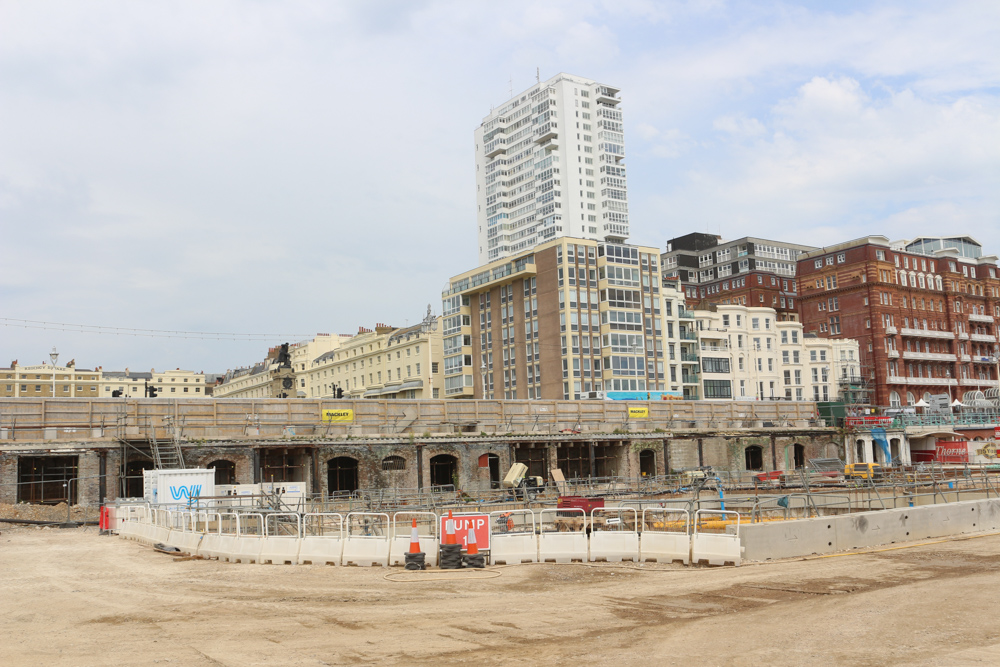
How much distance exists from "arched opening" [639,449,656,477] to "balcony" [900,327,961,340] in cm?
4812

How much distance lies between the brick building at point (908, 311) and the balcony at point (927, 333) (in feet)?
0.22

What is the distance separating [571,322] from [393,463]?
3390 centimetres

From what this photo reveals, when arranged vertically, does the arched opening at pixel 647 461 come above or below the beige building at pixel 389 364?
below

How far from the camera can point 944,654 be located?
9867mm

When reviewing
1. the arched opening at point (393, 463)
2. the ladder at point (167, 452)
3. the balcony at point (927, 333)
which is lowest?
the arched opening at point (393, 463)

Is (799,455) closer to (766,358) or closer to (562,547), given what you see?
(766,358)

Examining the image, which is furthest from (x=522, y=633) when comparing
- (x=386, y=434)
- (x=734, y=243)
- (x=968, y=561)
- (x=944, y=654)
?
(x=734, y=243)

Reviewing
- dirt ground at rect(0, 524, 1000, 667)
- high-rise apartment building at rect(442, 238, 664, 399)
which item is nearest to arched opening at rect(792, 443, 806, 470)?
high-rise apartment building at rect(442, 238, 664, 399)

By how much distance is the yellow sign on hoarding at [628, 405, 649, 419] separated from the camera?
63.2m

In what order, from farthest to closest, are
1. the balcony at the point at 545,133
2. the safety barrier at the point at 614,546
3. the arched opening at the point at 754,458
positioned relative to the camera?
the balcony at the point at 545,133, the arched opening at the point at 754,458, the safety barrier at the point at 614,546

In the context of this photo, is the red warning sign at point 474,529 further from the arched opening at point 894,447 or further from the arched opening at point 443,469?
the arched opening at point 894,447

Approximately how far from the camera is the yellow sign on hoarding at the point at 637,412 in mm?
63156

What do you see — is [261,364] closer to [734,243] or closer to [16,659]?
[734,243]

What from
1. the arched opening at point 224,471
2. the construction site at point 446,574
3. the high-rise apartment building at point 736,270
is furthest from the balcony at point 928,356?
the arched opening at point 224,471
